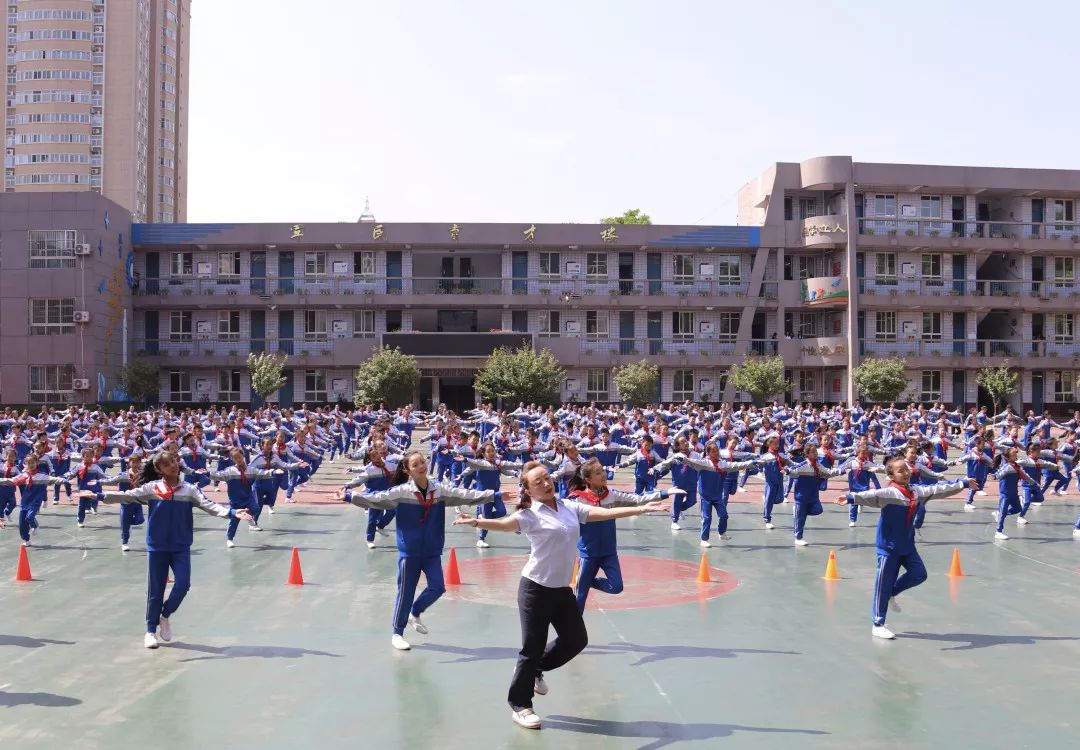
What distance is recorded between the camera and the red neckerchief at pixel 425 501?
9.31 meters

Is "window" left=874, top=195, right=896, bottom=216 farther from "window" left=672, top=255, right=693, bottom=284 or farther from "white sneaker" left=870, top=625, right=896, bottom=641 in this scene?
"white sneaker" left=870, top=625, right=896, bottom=641

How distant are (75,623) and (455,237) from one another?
4811 cm

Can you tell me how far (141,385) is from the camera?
54.0 metres

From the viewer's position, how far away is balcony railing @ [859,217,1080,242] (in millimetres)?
58656

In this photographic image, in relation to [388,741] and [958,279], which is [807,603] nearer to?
[388,741]

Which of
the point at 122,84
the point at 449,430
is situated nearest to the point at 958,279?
the point at 449,430

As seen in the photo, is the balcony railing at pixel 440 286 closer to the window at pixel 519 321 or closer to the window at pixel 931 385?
the window at pixel 519 321

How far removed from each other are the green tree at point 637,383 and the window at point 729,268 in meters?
9.09

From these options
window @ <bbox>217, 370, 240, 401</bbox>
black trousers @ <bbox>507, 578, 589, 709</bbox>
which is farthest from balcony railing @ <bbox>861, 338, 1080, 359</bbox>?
black trousers @ <bbox>507, 578, 589, 709</bbox>

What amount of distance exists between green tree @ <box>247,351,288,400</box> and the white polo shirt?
47566mm

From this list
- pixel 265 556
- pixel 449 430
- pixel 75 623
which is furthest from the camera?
pixel 449 430

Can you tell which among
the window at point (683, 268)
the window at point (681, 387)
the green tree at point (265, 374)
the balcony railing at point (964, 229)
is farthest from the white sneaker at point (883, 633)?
the balcony railing at point (964, 229)

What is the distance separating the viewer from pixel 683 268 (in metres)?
59.7

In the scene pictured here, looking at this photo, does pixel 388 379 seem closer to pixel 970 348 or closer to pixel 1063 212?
pixel 970 348
